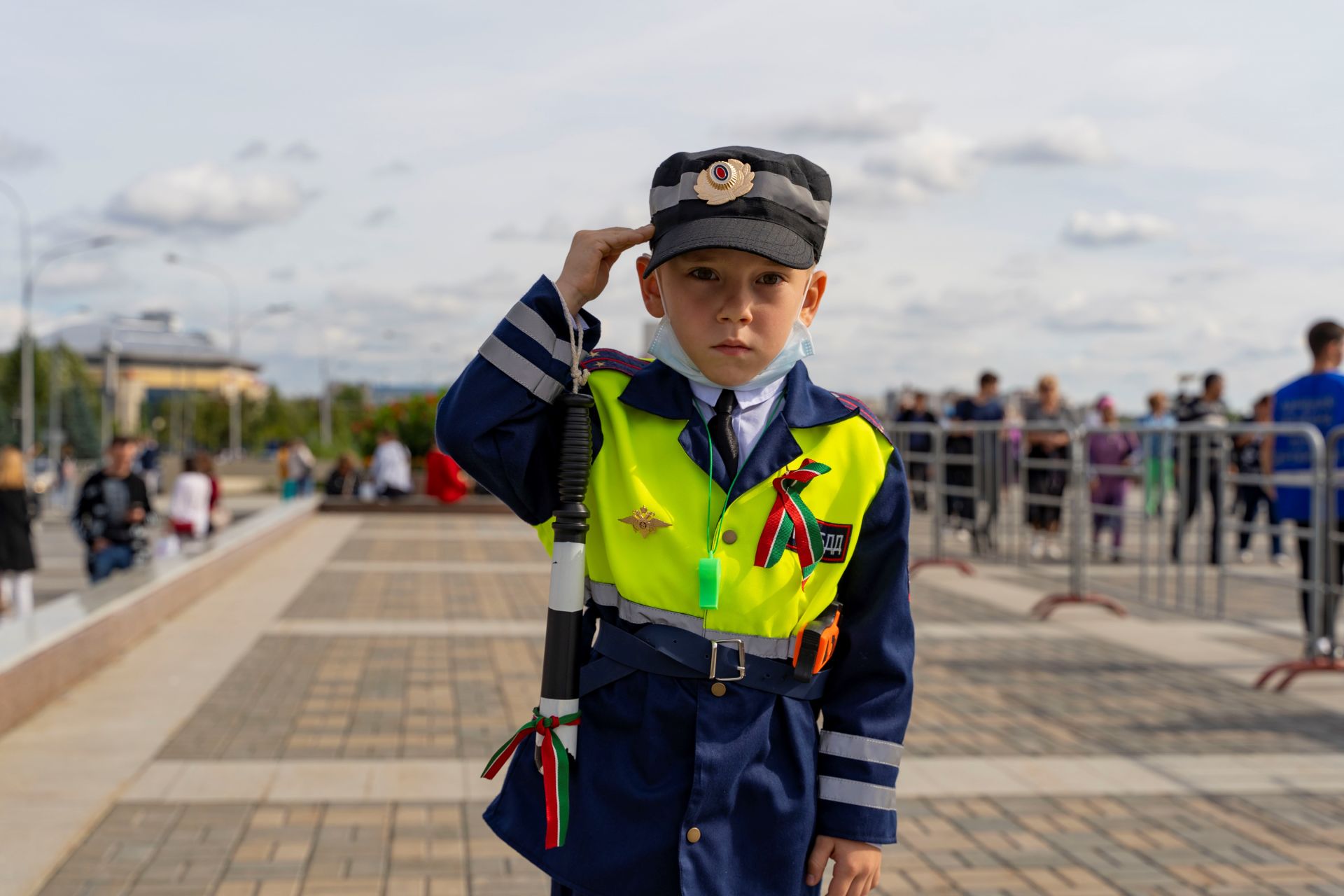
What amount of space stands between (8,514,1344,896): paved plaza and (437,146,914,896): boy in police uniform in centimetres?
229

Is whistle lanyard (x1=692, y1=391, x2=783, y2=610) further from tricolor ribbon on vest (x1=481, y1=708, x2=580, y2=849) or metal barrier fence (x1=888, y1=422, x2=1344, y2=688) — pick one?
metal barrier fence (x1=888, y1=422, x2=1344, y2=688)

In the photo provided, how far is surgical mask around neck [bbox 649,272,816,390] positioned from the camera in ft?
6.58

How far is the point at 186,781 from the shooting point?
515cm

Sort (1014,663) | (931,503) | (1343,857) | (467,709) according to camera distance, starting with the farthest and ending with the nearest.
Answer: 1. (931,503)
2. (1014,663)
3. (467,709)
4. (1343,857)

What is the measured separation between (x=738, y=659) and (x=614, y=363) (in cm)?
51

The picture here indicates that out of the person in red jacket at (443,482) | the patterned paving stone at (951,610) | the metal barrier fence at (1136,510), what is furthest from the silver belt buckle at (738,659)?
the person in red jacket at (443,482)

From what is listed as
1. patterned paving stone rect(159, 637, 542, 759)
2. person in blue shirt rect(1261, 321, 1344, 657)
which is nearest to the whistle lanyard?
patterned paving stone rect(159, 637, 542, 759)

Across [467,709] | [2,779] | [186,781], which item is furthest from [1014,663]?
[2,779]

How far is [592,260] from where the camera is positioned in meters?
2.00

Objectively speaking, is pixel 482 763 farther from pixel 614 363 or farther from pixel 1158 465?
pixel 1158 465

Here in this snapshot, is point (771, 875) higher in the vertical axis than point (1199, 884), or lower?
higher

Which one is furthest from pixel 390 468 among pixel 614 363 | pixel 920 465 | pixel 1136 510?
pixel 614 363

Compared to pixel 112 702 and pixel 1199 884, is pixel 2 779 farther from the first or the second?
pixel 1199 884

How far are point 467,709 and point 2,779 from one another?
209cm
